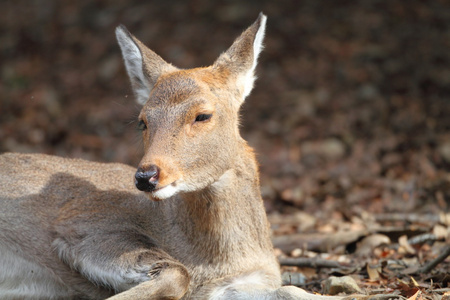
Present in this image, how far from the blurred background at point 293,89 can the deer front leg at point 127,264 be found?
435 cm

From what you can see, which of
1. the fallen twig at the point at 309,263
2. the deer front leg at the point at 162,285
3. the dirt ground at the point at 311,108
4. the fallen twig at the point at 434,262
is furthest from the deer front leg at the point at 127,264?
the fallen twig at the point at 434,262

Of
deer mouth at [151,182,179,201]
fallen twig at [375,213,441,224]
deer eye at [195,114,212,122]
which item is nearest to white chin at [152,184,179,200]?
deer mouth at [151,182,179,201]

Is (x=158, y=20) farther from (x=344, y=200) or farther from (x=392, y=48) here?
(x=344, y=200)

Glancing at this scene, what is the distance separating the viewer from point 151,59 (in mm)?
7320

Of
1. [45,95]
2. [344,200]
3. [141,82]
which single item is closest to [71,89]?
[45,95]

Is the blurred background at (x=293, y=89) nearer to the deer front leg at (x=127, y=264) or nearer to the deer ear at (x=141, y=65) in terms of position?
the deer ear at (x=141, y=65)

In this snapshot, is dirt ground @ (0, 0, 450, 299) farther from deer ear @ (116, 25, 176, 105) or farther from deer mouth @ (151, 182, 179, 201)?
deer mouth @ (151, 182, 179, 201)

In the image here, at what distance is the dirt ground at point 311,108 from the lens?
29.1 feet

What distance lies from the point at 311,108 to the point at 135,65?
26.9 ft

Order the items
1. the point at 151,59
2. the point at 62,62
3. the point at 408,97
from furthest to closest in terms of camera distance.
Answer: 1. the point at 62,62
2. the point at 408,97
3. the point at 151,59

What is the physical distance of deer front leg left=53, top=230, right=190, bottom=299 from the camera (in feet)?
20.0

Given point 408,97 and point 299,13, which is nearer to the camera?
point 408,97

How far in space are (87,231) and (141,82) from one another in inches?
67.4

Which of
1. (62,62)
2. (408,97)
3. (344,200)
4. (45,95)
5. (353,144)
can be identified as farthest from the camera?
(62,62)
